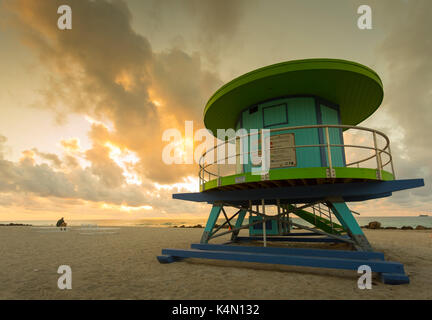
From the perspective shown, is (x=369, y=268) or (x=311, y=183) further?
(x=311, y=183)

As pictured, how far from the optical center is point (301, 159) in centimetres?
793

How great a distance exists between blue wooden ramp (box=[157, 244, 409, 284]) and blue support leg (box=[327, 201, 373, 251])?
1.68 feet

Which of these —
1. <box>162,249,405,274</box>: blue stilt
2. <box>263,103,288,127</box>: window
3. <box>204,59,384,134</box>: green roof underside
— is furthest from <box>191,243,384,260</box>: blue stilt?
<box>204,59,384,134</box>: green roof underside

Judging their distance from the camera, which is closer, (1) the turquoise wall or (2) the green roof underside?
(2) the green roof underside

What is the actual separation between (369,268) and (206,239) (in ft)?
17.7

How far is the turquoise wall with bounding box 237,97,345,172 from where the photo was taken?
795cm

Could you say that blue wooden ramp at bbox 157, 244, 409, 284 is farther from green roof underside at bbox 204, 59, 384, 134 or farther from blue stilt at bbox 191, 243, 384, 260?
green roof underside at bbox 204, 59, 384, 134

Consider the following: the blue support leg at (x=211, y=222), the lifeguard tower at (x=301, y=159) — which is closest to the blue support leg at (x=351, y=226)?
the lifeguard tower at (x=301, y=159)

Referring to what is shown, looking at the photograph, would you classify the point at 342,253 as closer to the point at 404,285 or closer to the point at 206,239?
the point at 404,285

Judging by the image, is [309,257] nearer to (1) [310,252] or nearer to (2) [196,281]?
(1) [310,252]

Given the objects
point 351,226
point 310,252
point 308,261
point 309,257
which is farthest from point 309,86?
point 308,261
